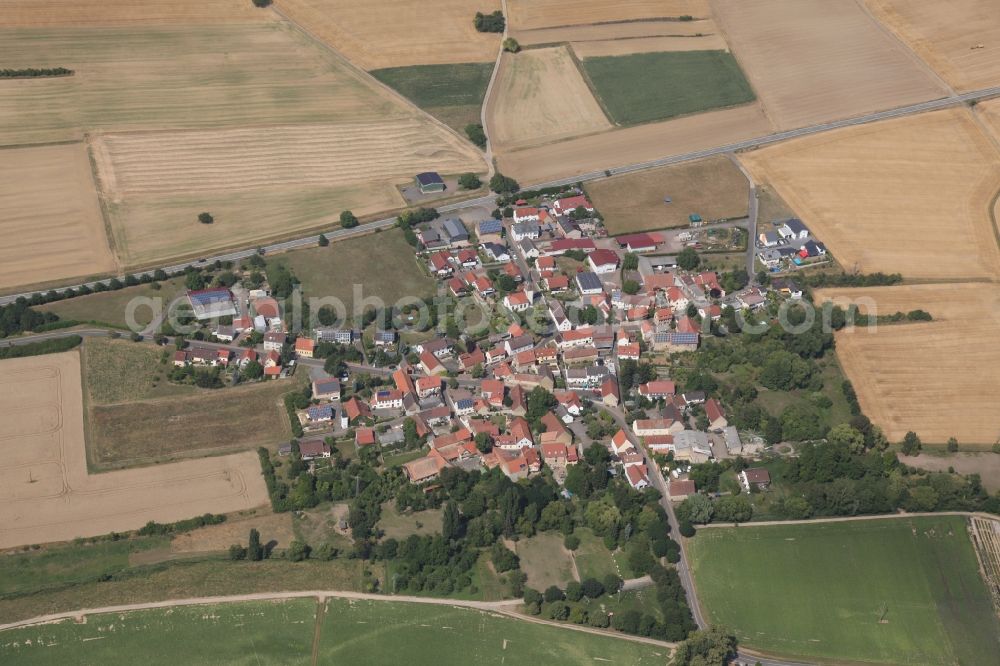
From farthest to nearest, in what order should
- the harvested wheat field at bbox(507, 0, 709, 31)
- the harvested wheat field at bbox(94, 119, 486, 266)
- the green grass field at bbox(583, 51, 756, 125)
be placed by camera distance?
the harvested wheat field at bbox(507, 0, 709, 31)
the green grass field at bbox(583, 51, 756, 125)
the harvested wheat field at bbox(94, 119, 486, 266)

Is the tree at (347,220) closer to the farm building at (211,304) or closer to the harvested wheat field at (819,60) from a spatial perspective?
the farm building at (211,304)

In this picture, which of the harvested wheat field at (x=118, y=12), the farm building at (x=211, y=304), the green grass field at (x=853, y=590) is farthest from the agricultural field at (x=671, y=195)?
the harvested wheat field at (x=118, y=12)

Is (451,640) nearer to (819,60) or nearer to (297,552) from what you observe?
(297,552)

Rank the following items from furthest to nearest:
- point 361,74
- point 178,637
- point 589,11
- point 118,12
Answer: point 589,11 < point 118,12 < point 361,74 < point 178,637

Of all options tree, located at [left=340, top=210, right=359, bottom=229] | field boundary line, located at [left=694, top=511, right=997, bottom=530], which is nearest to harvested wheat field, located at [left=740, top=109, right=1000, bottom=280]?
field boundary line, located at [left=694, top=511, right=997, bottom=530]

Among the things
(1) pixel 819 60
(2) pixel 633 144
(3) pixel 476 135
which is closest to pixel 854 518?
(2) pixel 633 144

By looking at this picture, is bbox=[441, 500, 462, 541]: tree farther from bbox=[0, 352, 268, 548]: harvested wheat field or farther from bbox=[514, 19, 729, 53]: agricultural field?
bbox=[514, 19, 729, 53]: agricultural field
